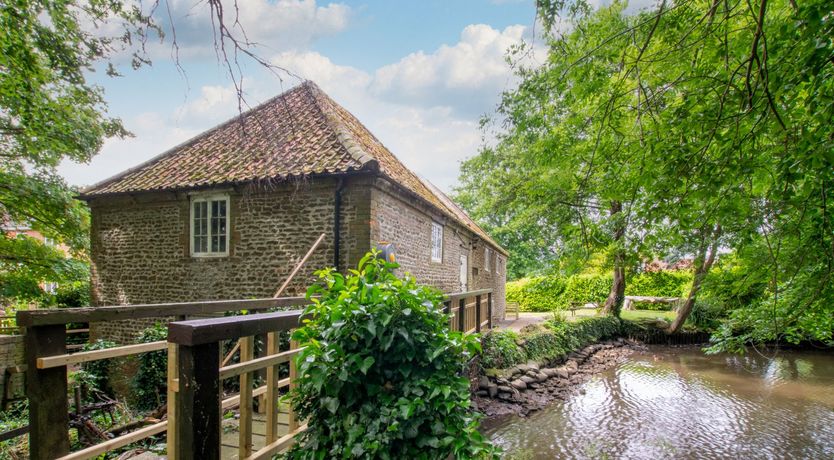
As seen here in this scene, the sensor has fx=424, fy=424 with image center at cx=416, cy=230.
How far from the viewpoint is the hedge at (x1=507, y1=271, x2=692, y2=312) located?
24922mm

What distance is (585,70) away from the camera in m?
4.71

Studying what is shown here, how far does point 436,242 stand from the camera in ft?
45.0

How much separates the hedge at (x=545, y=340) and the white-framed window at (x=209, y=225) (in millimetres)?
6695

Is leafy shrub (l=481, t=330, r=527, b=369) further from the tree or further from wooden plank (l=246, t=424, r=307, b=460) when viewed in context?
the tree

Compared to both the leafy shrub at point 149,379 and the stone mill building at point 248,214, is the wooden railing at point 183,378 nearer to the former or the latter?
the leafy shrub at point 149,379

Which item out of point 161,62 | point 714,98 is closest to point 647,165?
point 714,98

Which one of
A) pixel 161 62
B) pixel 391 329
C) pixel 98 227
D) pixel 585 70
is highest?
pixel 585 70

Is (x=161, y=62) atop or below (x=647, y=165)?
atop

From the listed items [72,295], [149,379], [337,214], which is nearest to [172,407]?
[149,379]

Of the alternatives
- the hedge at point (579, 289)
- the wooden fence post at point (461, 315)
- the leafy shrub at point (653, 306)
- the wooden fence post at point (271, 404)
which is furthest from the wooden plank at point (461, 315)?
the leafy shrub at point (653, 306)

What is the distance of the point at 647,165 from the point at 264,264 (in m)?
8.20

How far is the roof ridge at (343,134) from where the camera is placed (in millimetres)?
8895

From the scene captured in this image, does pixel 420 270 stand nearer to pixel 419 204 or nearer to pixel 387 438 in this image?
pixel 419 204

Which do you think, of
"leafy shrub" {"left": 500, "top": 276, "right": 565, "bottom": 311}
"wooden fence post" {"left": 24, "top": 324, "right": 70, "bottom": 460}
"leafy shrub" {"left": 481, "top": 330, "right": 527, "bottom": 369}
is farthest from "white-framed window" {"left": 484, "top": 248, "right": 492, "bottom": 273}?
"wooden fence post" {"left": 24, "top": 324, "right": 70, "bottom": 460}
